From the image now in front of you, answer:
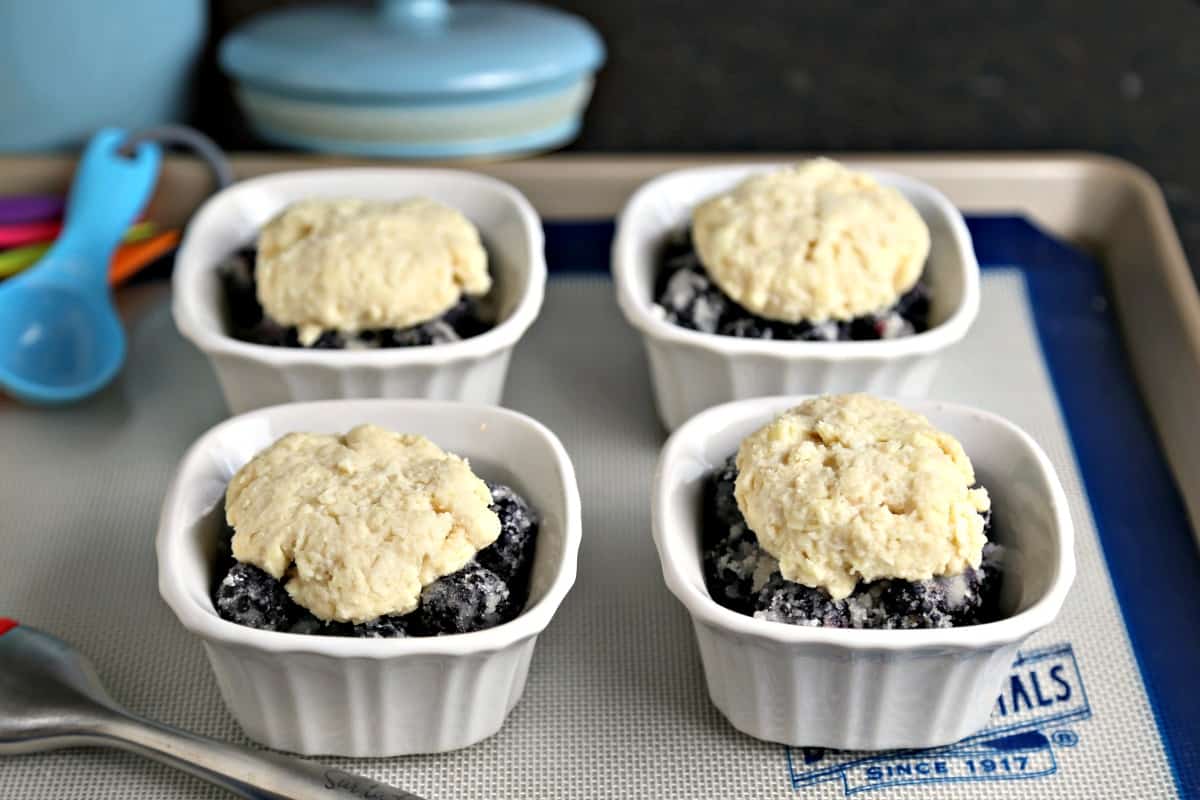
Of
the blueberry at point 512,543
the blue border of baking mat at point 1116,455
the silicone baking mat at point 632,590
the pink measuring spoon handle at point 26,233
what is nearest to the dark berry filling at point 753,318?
the silicone baking mat at point 632,590

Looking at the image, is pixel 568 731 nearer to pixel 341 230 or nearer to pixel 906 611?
pixel 906 611

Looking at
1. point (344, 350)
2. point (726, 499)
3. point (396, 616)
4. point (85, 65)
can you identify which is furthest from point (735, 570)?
point (85, 65)

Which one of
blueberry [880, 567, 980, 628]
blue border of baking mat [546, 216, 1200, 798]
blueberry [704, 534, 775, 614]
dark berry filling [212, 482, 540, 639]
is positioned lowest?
dark berry filling [212, 482, 540, 639]

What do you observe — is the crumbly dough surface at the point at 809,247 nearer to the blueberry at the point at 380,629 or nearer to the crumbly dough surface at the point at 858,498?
the crumbly dough surface at the point at 858,498

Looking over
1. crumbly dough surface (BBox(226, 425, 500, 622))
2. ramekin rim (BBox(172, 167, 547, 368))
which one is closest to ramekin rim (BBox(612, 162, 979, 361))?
ramekin rim (BBox(172, 167, 547, 368))

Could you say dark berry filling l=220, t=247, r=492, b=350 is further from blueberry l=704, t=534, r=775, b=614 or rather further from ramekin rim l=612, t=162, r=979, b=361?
blueberry l=704, t=534, r=775, b=614
